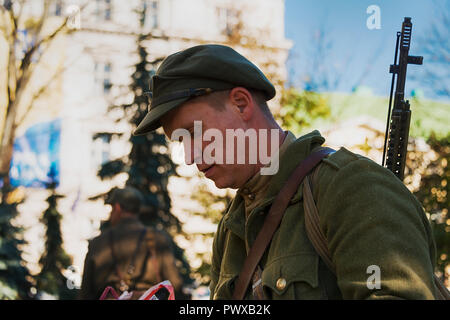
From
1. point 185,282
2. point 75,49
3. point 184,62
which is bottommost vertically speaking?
point 185,282

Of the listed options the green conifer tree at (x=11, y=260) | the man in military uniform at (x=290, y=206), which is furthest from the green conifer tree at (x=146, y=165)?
the man in military uniform at (x=290, y=206)

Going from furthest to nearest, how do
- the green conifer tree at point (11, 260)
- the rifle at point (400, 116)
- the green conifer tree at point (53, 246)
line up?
the green conifer tree at point (53, 246)
the green conifer tree at point (11, 260)
the rifle at point (400, 116)

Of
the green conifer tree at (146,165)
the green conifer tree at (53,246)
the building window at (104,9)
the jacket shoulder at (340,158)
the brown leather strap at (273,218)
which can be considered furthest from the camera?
the building window at (104,9)

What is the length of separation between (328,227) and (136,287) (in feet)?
17.9

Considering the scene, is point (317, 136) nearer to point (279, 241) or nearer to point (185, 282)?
point (279, 241)

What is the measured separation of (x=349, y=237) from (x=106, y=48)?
19.2m

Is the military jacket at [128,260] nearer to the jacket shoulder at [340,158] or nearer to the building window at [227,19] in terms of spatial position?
the jacket shoulder at [340,158]

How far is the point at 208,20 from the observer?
1895 cm

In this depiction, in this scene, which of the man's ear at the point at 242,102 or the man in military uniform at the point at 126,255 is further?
the man in military uniform at the point at 126,255

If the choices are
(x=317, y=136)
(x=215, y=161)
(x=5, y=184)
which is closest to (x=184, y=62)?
(x=215, y=161)

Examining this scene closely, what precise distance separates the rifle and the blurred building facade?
11.0 m

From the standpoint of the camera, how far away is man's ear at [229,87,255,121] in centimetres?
188

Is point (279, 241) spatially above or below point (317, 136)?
below

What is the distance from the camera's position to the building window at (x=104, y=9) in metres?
17.9
